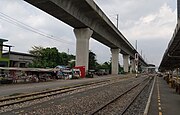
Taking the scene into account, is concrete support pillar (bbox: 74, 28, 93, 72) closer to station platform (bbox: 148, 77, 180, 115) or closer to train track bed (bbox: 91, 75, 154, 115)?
station platform (bbox: 148, 77, 180, 115)

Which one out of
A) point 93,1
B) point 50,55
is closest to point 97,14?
point 93,1

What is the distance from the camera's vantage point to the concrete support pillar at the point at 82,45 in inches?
1868

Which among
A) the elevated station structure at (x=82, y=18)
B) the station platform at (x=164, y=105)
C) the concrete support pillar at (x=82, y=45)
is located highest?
the elevated station structure at (x=82, y=18)

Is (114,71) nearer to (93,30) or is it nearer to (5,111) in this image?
(93,30)

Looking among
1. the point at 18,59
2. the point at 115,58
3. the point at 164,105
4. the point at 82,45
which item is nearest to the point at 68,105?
the point at 164,105

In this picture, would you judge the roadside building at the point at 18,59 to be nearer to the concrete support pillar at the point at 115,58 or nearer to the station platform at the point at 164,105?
the concrete support pillar at the point at 115,58

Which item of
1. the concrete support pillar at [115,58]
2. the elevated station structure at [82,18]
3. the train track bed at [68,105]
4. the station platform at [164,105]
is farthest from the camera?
the concrete support pillar at [115,58]

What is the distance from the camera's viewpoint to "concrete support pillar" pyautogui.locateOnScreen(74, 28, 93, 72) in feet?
156

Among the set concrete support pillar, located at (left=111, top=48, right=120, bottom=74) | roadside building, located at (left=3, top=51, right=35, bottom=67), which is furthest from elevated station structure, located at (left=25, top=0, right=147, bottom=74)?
roadside building, located at (left=3, top=51, right=35, bottom=67)

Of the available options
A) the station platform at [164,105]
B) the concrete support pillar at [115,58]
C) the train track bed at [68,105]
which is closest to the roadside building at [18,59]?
the concrete support pillar at [115,58]

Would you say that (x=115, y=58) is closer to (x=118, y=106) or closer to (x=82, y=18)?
(x=82, y=18)

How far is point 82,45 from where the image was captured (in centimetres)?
4775

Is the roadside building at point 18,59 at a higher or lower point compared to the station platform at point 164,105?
higher

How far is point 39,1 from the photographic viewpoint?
3056cm
